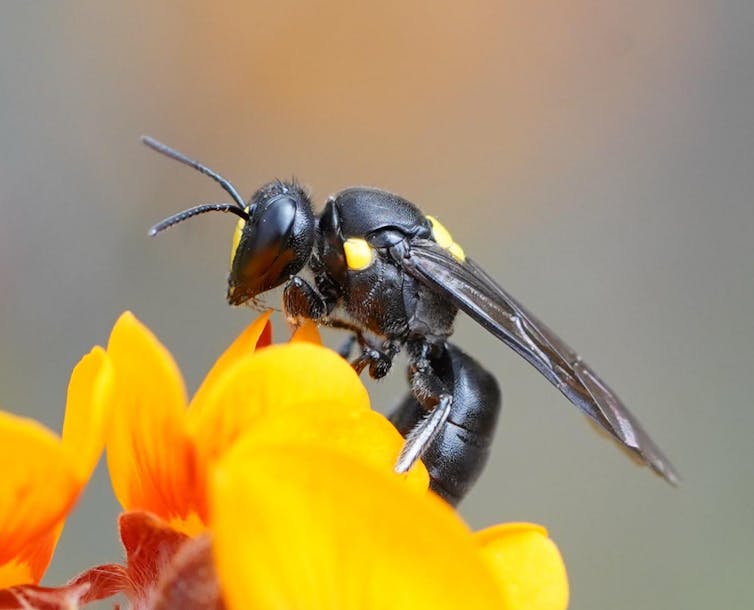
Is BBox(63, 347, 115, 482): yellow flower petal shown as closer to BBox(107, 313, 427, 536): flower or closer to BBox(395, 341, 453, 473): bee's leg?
BBox(107, 313, 427, 536): flower

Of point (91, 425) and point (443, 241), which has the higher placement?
point (443, 241)

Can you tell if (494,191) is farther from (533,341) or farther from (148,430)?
(148,430)

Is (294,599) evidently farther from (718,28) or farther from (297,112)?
(718,28)

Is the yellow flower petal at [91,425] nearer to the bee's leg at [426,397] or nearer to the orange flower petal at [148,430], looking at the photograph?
the orange flower petal at [148,430]

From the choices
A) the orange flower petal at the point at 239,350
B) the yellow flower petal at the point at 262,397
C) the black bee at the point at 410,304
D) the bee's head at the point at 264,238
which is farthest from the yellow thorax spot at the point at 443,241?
the yellow flower petal at the point at 262,397

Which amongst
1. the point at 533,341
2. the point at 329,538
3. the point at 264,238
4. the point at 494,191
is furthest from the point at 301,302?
the point at 494,191

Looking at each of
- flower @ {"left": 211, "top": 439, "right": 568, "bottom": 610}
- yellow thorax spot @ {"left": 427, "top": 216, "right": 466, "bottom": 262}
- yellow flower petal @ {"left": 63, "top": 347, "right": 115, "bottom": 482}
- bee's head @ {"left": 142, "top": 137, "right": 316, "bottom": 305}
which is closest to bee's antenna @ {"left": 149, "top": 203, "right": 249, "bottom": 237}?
bee's head @ {"left": 142, "top": 137, "right": 316, "bottom": 305}
